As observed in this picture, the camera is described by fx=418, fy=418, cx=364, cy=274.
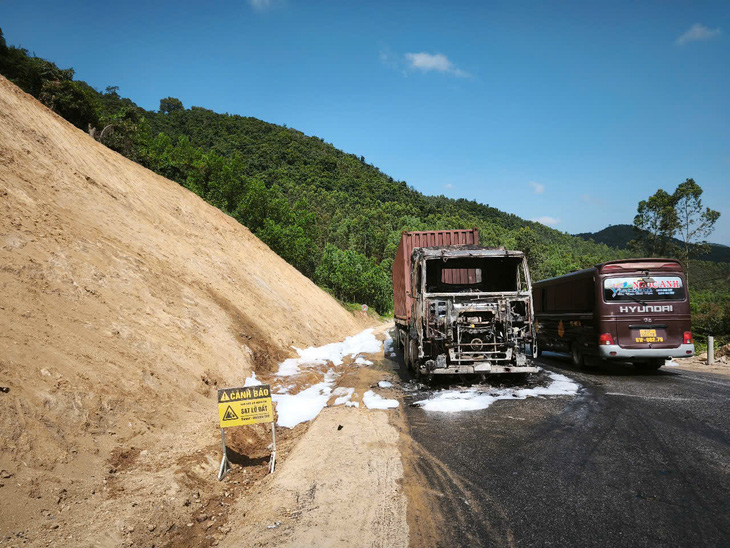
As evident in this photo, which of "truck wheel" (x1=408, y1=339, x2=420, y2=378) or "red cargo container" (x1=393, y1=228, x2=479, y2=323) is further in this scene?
"red cargo container" (x1=393, y1=228, x2=479, y2=323)

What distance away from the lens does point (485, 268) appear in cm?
1040

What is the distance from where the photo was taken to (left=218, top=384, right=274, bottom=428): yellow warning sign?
209 inches

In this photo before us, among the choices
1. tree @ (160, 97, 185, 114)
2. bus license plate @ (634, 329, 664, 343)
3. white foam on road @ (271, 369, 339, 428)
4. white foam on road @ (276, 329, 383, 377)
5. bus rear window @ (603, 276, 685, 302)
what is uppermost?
tree @ (160, 97, 185, 114)

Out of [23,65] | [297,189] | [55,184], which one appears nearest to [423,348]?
[55,184]

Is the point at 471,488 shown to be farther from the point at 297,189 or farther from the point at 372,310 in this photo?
the point at 297,189

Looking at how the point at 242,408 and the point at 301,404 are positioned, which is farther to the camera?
the point at 301,404

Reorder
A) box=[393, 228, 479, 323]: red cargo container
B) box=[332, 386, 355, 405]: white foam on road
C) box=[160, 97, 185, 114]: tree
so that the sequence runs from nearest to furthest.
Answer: box=[332, 386, 355, 405]: white foam on road
box=[393, 228, 479, 323]: red cargo container
box=[160, 97, 185, 114]: tree

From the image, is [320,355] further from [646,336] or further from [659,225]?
[659,225]

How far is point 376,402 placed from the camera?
830 centimetres

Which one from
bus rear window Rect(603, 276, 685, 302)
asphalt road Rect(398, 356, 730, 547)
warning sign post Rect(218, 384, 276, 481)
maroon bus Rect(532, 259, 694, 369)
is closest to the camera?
asphalt road Rect(398, 356, 730, 547)

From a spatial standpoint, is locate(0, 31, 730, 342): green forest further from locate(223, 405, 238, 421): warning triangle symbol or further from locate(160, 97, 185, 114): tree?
locate(223, 405, 238, 421): warning triangle symbol

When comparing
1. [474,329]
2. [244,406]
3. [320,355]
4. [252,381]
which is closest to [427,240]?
[474,329]

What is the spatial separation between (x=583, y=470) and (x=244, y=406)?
4128mm

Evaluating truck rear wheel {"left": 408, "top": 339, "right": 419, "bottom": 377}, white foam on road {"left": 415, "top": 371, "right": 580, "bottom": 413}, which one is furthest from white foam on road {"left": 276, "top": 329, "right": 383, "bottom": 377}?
white foam on road {"left": 415, "top": 371, "right": 580, "bottom": 413}
